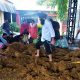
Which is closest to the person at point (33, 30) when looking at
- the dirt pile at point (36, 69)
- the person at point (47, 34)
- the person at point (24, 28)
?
the person at point (24, 28)

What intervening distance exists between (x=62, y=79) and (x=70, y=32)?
5.96 metres

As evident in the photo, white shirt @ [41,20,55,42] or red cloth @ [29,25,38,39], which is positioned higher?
white shirt @ [41,20,55,42]

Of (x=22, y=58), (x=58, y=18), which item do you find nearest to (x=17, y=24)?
(x=58, y=18)

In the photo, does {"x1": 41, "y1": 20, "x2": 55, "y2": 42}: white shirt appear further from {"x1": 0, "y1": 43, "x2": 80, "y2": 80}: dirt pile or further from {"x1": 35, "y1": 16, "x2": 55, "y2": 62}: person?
{"x1": 0, "y1": 43, "x2": 80, "y2": 80}: dirt pile

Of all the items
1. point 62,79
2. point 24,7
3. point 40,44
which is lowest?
point 62,79

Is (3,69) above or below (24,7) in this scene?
below

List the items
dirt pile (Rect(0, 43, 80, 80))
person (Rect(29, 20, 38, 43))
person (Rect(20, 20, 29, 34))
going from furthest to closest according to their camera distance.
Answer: person (Rect(29, 20, 38, 43)), person (Rect(20, 20, 29, 34)), dirt pile (Rect(0, 43, 80, 80))

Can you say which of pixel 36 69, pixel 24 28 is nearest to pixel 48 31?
pixel 36 69

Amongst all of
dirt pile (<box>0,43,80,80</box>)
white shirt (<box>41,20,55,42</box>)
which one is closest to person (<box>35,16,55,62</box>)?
white shirt (<box>41,20,55,42</box>)

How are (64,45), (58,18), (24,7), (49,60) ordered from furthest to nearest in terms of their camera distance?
(24,7) < (58,18) < (64,45) < (49,60)

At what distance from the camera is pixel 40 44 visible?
5.76 m

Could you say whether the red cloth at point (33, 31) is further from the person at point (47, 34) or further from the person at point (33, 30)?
the person at point (47, 34)

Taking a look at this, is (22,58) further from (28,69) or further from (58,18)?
(58,18)

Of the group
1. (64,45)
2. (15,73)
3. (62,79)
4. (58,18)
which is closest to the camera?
(62,79)
